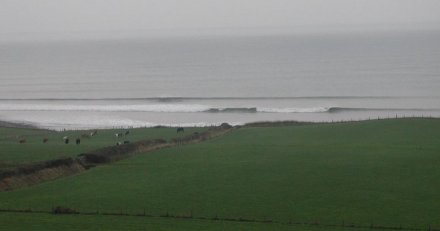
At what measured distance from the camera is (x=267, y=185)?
29375 mm

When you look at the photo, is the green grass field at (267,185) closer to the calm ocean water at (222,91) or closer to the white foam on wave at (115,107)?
the calm ocean water at (222,91)

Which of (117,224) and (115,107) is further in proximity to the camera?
(115,107)

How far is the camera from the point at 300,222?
23500 millimetres

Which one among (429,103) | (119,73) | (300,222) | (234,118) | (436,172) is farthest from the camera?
(119,73)

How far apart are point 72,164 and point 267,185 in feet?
39.1

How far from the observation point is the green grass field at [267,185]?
24.6 metres

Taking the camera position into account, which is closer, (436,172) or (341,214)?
(341,214)

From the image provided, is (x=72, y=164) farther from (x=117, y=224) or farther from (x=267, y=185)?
(x=117, y=224)

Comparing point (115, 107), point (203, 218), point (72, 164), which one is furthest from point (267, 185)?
point (115, 107)

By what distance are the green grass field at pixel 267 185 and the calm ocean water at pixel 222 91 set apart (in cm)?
2941

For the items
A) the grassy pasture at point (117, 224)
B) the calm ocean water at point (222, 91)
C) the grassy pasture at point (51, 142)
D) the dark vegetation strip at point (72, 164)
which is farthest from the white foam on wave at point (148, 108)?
the grassy pasture at point (117, 224)

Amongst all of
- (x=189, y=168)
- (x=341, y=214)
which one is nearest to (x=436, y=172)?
(x=341, y=214)

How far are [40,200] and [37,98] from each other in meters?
72.8

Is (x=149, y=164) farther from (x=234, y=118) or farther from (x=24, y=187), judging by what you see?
(x=234, y=118)
